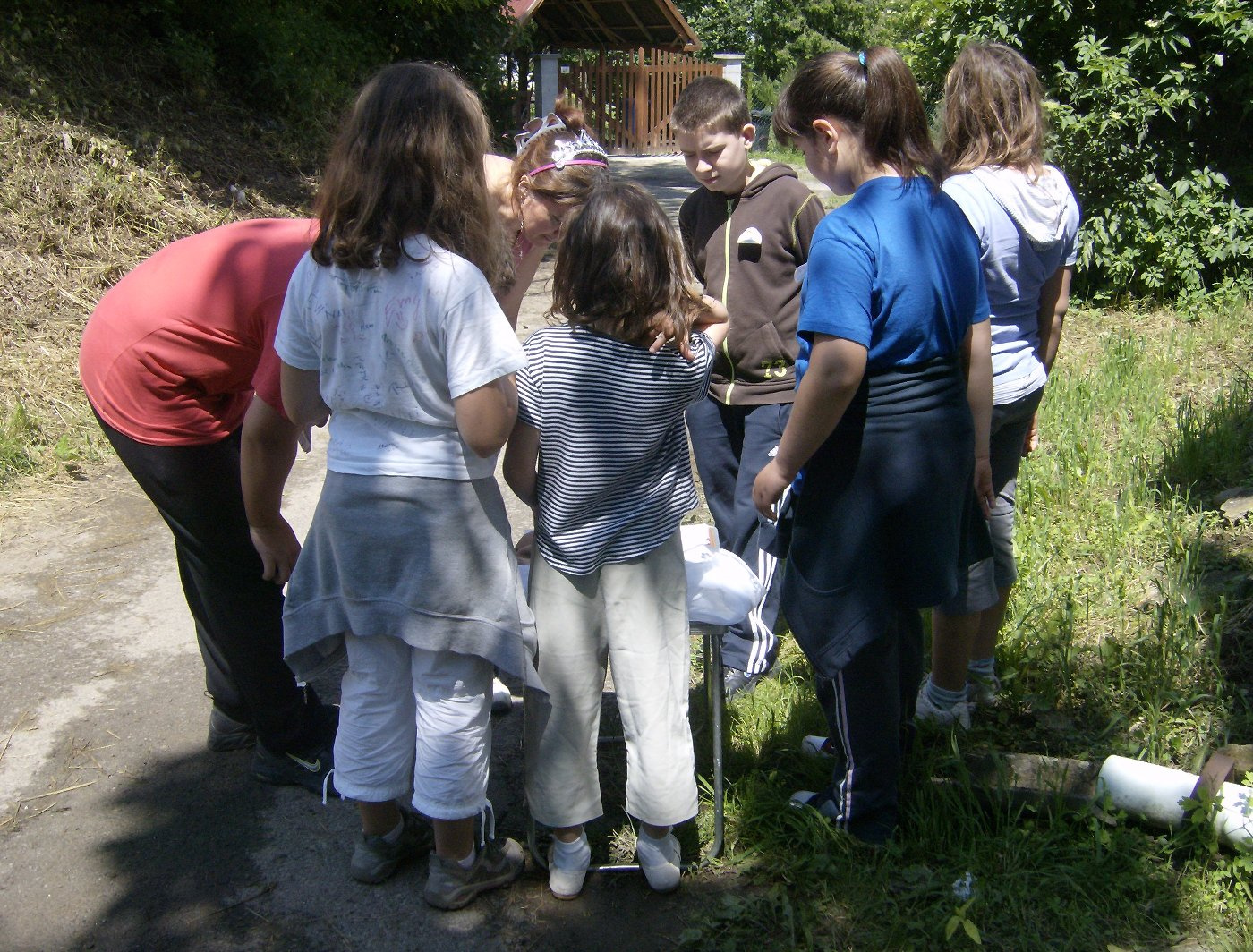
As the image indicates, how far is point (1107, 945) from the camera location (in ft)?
7.59

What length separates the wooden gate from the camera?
21641 millimetres

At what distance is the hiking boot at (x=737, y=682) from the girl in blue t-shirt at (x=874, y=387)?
0.91 metres

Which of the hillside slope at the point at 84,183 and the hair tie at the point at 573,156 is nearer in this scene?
the hair tie at the point at 573,156

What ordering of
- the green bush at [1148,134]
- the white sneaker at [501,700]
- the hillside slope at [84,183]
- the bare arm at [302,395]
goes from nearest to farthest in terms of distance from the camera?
the bare arm at [302,395]
the white sneaker at [501,700]
the hillside slope at [84,183]
the green bush at [1148,134]

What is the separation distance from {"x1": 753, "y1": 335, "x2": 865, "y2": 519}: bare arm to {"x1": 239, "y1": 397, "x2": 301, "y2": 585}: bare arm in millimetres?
1087

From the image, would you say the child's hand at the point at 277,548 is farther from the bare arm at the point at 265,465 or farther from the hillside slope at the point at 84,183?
the hillside slope at the point at 84,183

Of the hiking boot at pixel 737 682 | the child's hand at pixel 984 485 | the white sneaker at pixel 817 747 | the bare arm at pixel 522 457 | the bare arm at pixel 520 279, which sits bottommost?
the hiking boot at pixel 737 682

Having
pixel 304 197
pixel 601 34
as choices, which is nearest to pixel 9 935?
pixel 304 197

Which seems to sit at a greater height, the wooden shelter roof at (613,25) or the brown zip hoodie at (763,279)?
the wooden shelter roof at (613,25)

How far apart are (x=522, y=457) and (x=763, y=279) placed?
1286 millimetres

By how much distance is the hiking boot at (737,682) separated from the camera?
3.42 m

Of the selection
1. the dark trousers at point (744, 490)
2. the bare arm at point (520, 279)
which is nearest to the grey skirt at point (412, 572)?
the bare arm at point (520, 279)

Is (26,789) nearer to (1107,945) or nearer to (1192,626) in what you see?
(1107,945)

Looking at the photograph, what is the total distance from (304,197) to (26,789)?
770cm
